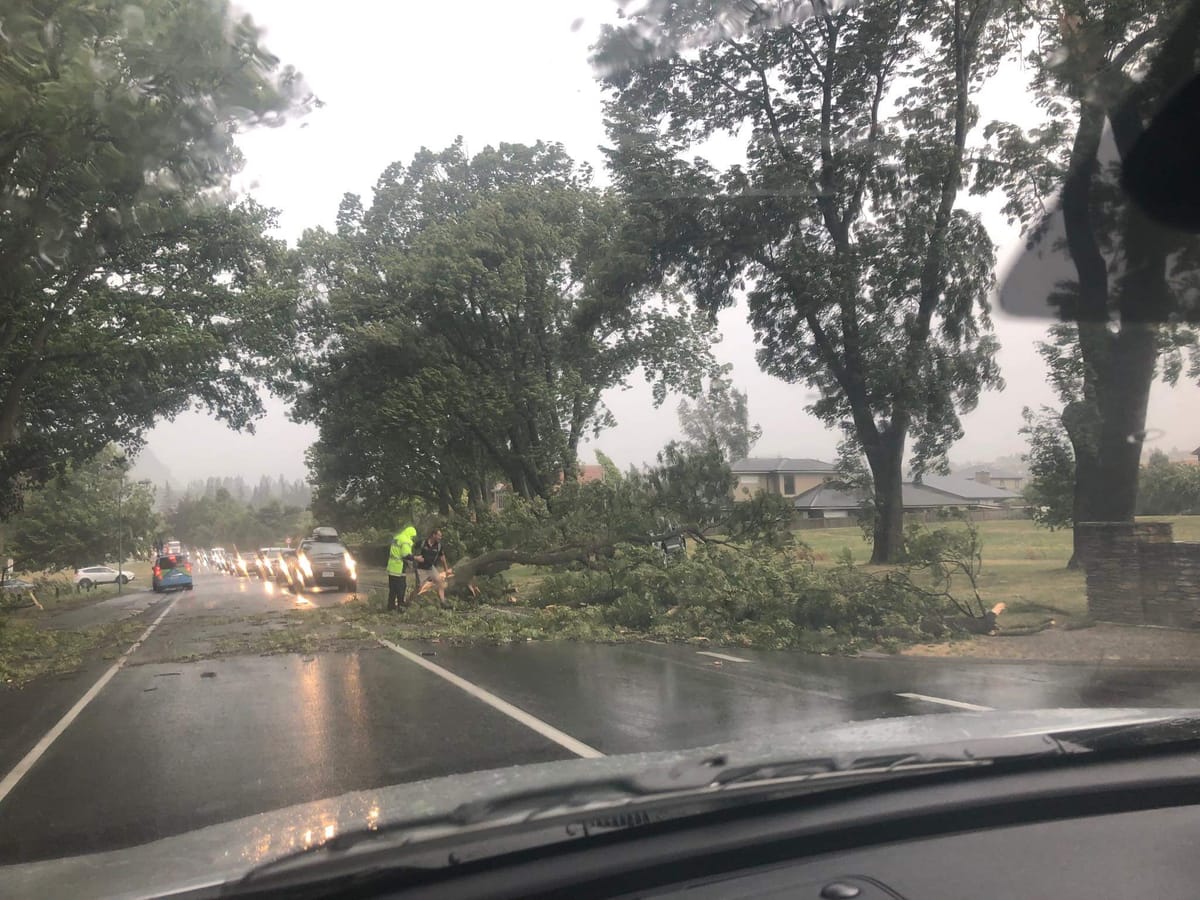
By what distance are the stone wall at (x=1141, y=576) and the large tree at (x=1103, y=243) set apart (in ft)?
7.22

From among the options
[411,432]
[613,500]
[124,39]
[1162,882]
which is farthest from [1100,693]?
[411,432]

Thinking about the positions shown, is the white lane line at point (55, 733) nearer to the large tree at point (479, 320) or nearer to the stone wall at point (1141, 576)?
the stone wall at point (1141, 576)

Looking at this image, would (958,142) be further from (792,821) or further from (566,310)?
(792,821)

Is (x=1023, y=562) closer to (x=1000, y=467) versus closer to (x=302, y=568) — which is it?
(x=1000, y=467)

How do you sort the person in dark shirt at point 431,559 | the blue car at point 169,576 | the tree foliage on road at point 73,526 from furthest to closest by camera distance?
1. the tree foliage on road at point 73,526
2. the blue car at point 169,576
3. the person in dark shirt at point 431,559

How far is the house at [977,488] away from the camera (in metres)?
15.1

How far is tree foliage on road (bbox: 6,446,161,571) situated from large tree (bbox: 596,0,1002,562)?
2622cm

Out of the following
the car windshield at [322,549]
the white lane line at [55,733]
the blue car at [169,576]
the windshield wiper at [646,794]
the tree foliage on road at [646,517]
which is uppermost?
the tree foliage on road at [646,517]

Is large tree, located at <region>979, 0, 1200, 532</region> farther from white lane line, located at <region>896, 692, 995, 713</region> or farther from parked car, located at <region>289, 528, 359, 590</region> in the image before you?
parked car, located at <region>289, 528, 359, 590</region>

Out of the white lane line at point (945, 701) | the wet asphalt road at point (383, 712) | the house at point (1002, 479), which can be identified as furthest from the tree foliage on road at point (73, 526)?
the white lane line at point (945, 701)

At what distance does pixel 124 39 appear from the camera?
9.37 metres

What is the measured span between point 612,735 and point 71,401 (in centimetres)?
A: 1947

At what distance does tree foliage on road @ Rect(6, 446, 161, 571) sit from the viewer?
1431 inches

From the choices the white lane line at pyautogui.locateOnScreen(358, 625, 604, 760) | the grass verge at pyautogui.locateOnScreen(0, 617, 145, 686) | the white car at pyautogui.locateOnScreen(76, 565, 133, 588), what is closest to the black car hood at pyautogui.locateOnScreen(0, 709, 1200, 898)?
the white lane line at pyautogui.locateOnScreen(358, 625, 604, 760)
